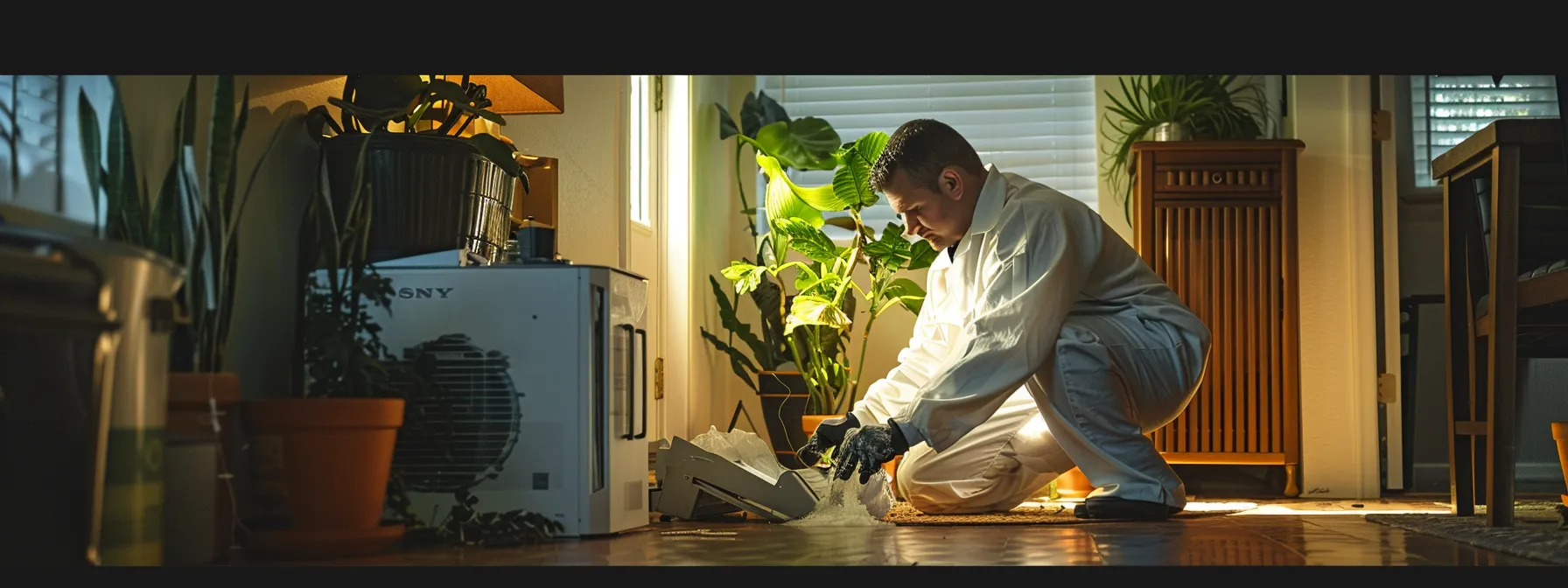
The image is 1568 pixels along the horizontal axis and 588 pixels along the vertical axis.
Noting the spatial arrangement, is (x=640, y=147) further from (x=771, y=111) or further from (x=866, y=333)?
(x=866, y=333)

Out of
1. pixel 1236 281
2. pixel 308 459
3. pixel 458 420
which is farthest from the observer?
pixel 1236 281

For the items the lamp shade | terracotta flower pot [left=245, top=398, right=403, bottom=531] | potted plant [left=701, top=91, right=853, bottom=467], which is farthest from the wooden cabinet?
terracotta flower pot [left=245, top=398, right=403, bottom=531]

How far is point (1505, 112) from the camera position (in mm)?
4523

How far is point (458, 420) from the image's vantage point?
6.97ft

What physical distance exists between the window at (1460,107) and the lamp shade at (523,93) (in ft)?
9.99

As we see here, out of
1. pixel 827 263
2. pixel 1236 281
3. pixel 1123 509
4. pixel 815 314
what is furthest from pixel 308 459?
pixel 1236 281

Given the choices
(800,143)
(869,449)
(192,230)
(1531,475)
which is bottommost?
(1531,475)

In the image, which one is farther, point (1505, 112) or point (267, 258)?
point (1505, 112)

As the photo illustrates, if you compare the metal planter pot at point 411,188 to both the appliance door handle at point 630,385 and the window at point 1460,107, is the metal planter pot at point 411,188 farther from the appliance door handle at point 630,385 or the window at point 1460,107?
the window at point 1460,107

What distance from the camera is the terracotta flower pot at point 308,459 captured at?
73.4 inches

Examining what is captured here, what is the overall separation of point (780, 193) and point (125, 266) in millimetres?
2944

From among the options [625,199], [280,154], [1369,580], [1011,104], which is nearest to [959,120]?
[1011,104]

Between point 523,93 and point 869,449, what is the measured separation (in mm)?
1156

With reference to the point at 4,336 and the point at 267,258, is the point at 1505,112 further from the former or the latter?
the point at 4,336
